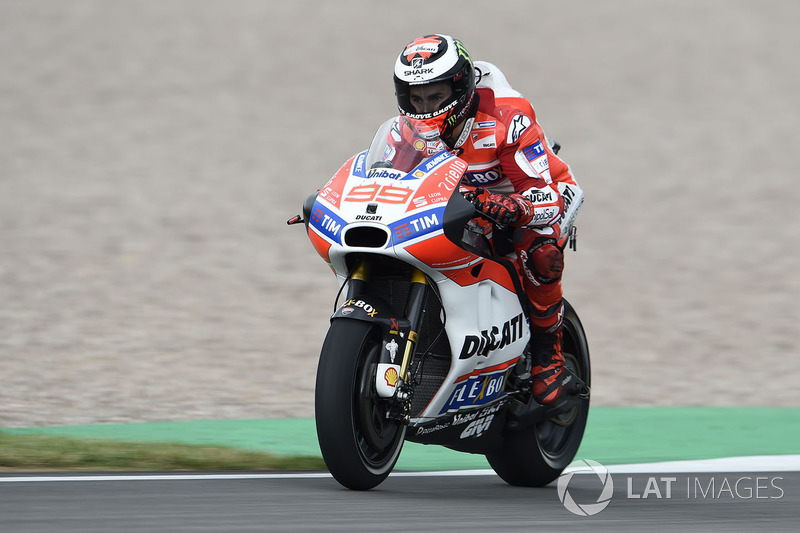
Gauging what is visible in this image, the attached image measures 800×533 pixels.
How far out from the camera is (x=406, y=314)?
17.5 feet

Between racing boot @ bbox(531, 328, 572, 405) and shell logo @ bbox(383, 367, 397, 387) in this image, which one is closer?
shell logo @ bbox(383, 367, 397, 387)

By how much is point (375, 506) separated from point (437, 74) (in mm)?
1872

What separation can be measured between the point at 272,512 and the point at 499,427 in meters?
1.77

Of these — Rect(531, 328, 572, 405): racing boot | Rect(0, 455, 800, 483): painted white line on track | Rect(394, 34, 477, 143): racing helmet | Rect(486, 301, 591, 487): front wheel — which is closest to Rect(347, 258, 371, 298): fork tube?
Rect(394, 34, 477, 143): racing helmet

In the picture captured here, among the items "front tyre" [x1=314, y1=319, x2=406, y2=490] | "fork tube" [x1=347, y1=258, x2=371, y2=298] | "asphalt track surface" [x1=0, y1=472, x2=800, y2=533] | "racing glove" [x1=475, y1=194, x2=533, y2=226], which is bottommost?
"asphalt track surface" [x1=0, y1=472, x2=800, y2=533]

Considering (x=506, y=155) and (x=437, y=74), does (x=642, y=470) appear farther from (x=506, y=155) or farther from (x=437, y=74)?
(x=437, y=74)

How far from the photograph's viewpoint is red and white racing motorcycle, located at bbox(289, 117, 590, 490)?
514cm

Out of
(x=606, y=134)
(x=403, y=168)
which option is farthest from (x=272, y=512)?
(x=606, y=134)

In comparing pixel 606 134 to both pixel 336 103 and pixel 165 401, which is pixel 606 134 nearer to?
pixel 336 103

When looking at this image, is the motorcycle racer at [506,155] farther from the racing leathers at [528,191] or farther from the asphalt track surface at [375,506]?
the asphalt track surface at [375,506]

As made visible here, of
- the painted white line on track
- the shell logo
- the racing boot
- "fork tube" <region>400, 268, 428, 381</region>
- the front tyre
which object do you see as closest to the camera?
the front tyre

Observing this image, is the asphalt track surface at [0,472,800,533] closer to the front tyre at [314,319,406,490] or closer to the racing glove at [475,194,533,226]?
the front tyre at [314,319,406,490]

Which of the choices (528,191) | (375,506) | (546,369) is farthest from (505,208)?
(375,506)

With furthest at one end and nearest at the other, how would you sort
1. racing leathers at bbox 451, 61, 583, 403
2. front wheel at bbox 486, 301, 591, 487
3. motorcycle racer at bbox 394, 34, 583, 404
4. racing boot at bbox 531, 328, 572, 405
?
front wheel at bbox 486, 301, 591, 487
racing boot at bbox 531, 328, 572, 405
racing leathers at bbox 451, 61, 583, 403
motorcycle racer at bbox 394, 34, 583, 404
